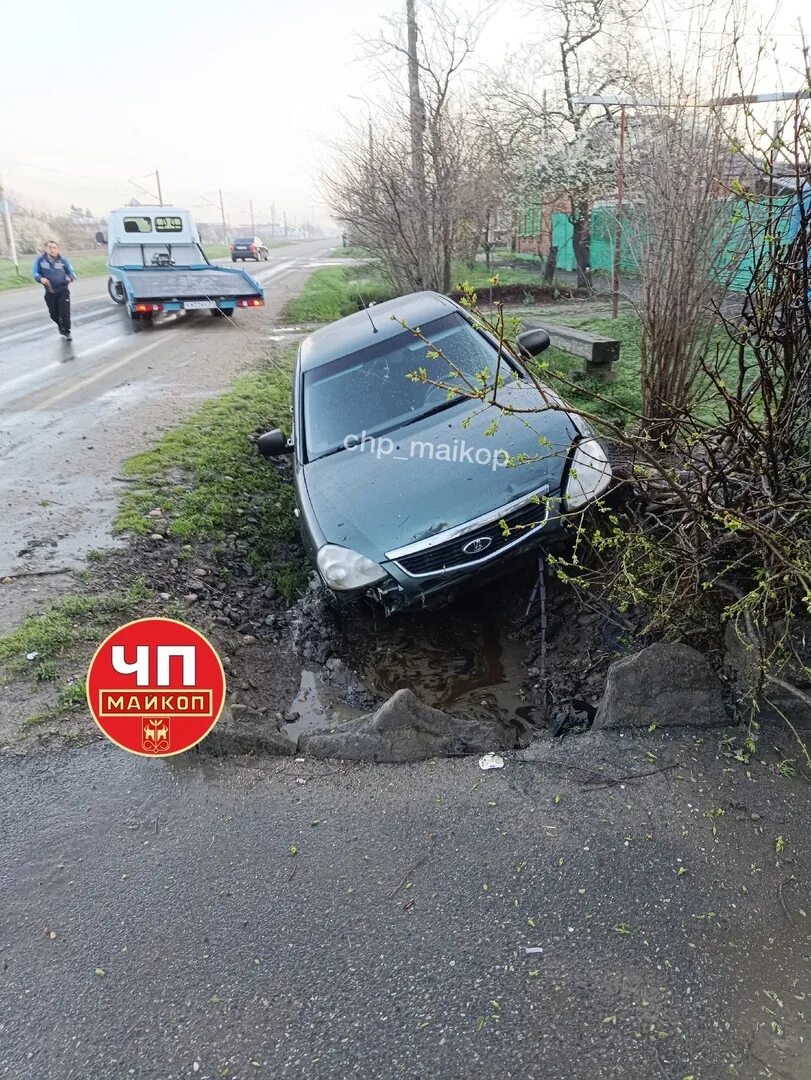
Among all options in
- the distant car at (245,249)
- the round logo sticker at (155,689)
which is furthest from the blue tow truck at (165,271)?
the distant car at (245,249)

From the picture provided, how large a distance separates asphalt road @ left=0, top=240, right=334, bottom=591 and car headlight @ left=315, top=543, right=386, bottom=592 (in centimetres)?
Result: 194

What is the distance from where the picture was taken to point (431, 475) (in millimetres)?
4234

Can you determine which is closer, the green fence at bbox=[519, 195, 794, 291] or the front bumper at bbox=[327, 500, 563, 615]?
the green fence at bbox=[519, 195, 794, 291]

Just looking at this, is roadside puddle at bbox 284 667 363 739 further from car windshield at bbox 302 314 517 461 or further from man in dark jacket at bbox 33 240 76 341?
Answer: man in dark jacket at bbox 33 240 76 341

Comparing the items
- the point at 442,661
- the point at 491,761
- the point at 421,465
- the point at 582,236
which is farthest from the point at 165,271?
the point at 491,761

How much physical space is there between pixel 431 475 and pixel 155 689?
77.6 inches

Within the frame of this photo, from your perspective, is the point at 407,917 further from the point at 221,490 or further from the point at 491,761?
the point at 221,490

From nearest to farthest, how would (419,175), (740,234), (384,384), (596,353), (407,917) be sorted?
(407,917)
(740,234)
(384,384)
(596,353)
(419,175)

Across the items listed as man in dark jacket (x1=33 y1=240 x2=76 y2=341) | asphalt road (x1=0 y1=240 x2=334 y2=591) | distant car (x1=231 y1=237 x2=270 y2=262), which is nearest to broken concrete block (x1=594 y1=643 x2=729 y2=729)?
asphalt road (x1=0 y1=240 x2=334 y2=591)

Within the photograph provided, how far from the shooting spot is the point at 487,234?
787 inches

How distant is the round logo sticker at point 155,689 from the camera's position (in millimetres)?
3006

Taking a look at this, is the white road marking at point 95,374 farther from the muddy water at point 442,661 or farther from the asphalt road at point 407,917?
the asphalt road at point 407,917

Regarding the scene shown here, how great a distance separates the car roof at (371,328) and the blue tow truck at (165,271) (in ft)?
29.8

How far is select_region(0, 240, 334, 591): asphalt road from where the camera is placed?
548 centimetres
